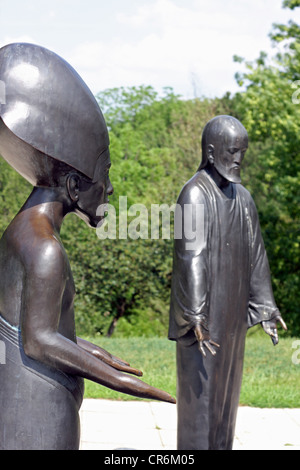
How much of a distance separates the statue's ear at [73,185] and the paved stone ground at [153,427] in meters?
3.77

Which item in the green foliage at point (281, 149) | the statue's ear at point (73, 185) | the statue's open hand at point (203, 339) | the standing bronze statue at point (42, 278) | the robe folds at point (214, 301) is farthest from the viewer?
the green foliage at point (281, 149)

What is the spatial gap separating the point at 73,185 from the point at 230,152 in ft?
6.94

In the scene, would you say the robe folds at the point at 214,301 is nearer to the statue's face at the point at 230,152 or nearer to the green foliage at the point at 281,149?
the statue's face at the point at 230,152

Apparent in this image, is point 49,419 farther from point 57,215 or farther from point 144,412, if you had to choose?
point 144,412

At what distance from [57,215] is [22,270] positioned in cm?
28

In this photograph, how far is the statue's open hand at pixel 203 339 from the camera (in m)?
3.98

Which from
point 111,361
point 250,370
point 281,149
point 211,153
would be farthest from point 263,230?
point 111,361

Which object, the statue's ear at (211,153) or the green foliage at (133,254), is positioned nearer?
the statue's ear at (211,153)

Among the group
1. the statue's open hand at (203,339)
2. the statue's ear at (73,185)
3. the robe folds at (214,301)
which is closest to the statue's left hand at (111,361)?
the statue's ear at (73,185)

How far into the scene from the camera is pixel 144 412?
7.19 meters

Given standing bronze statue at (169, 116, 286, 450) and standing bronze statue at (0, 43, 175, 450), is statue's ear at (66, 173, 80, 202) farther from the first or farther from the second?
standing bronze statue at (169, 116, 286, 450)

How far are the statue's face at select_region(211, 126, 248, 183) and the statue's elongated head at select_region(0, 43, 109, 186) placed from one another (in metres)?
2.03

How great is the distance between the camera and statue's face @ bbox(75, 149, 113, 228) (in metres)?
2.48
